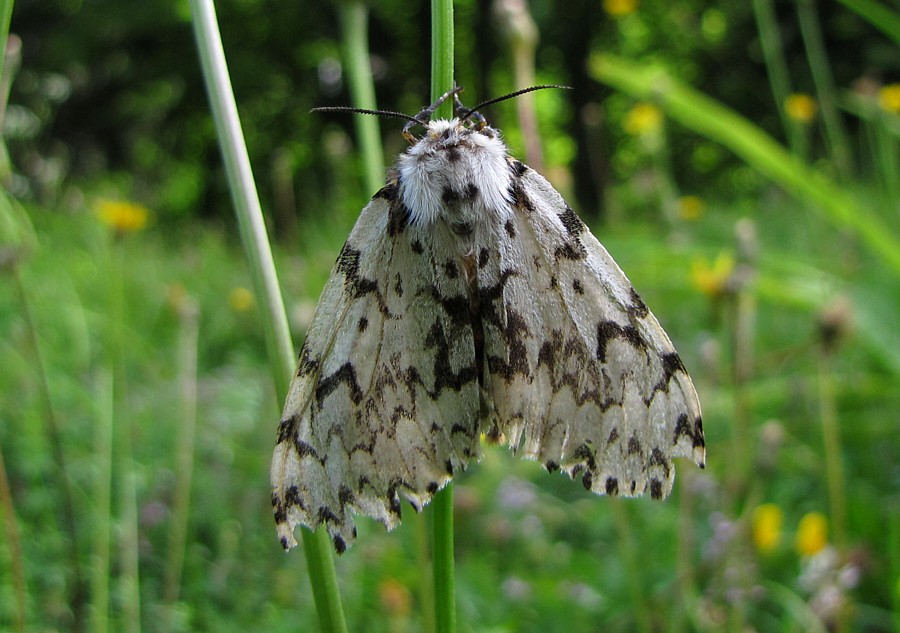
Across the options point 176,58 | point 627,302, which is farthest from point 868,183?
point 176,58

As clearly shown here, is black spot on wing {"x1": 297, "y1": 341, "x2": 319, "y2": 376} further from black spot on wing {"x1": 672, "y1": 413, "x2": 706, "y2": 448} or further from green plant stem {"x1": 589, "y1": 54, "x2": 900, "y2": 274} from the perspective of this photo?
green plant stem {"x1": 589, "y1": 54, "x2": 900, "y2": 274}

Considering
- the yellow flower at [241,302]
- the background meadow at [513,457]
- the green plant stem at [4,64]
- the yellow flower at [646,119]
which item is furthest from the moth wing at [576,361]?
the yellow flower at [241,302]

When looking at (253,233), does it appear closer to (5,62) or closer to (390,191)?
(390,191)

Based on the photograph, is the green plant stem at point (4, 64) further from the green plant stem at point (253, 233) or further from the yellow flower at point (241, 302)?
the yellow flower at point (241, 302)

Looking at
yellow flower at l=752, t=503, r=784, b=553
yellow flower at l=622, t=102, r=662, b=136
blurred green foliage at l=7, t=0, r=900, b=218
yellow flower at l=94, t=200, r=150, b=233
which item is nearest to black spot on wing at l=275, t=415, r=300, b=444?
yellow flower at l=752, t=503, r=784, b=553

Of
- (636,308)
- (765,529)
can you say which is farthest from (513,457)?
(636,308)

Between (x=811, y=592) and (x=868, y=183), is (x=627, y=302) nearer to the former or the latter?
(x=811, y=592)

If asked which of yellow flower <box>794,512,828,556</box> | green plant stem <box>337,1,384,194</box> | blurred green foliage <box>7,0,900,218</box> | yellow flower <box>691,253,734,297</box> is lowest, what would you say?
yellow flower <box>794,512,828,556</box>
